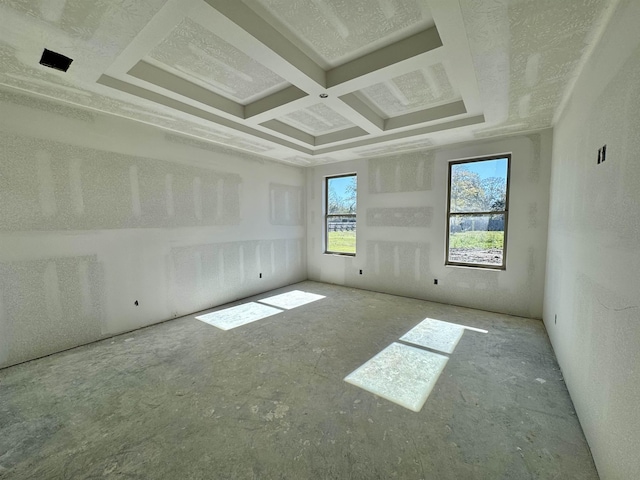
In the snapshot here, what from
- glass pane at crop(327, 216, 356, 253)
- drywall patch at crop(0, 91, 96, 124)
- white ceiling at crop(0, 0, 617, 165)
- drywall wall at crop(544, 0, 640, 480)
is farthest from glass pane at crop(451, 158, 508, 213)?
drywall patch at crop(0, 91, 96, 124)

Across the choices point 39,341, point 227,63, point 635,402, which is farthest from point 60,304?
point 635,402

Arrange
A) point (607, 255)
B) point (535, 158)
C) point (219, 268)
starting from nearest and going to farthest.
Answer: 1. point (607, 255)
2. point (535, 158)
3. point (219, 268)

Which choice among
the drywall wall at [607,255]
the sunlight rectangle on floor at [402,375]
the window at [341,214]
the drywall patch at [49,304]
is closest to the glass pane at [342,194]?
the window at [341,214]

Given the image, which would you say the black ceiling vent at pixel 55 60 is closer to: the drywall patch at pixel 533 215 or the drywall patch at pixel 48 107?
the drywall patch at pixel 48 107

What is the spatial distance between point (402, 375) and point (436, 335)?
1.12 m

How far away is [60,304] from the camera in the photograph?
290 centimetres

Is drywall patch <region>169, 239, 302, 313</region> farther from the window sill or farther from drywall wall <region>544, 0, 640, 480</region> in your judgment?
drywall wall <region>544, 0, 640, 480</region>

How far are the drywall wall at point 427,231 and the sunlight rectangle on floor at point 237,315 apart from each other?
217 cm

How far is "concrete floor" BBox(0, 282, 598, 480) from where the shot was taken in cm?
154

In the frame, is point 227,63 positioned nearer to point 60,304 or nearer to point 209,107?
point 209,107

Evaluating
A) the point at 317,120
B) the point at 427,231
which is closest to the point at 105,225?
the point at 317,120

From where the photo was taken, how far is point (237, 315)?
4051mm

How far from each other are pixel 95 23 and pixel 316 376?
3.20 meters

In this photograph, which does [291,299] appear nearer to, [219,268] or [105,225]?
[219,268]
